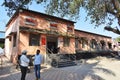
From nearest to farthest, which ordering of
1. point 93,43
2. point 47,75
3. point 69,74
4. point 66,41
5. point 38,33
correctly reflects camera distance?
point 47,75 → point 69,74 → point 38,33 → point 66,41 → point 93,43

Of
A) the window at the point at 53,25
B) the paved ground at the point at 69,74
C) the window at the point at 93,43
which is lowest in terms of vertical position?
the paved ground at the point at 69,74

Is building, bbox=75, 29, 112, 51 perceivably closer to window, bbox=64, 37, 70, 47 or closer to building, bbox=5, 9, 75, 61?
window, bbox=64, 37, 70, 47

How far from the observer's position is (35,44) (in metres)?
18.8

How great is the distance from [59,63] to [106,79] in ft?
25.3

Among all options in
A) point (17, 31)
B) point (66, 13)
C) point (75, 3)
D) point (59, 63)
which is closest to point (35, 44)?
point (17, 31)

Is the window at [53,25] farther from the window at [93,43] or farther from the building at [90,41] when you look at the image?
the window at [93,43]

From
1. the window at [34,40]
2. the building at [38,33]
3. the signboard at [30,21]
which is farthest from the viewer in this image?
the window at [34,40]

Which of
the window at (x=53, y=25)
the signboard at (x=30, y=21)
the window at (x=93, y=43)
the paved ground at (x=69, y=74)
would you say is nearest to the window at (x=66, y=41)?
the window at (x=53, y=25)

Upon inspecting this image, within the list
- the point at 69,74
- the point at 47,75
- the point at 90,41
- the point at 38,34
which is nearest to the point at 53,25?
the point at 38,34

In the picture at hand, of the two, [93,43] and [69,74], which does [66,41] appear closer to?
[93,43]

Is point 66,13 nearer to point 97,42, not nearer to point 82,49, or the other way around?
point 82,49

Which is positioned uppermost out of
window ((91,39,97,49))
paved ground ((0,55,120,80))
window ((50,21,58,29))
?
window ((50,21,58,29))

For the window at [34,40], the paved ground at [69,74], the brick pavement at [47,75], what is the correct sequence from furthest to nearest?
the window at [34,40], the paved ground at [69,74], the brick pavement at [47,75]

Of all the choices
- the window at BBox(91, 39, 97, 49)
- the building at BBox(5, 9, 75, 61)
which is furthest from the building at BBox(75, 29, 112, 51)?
the building at BBox(5, 9, 75, 61)
